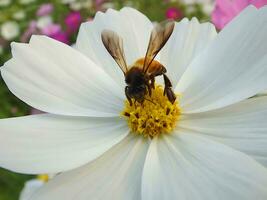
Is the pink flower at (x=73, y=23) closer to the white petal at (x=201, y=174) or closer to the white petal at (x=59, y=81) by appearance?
the white petal at (x=59, y=81)

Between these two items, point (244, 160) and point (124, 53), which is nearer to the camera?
point (244, 160)

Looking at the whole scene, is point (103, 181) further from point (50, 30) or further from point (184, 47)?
point (50, 30)

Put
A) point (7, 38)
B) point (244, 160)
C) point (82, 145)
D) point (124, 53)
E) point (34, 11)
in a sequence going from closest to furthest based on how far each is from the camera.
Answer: point (244, 160)
point (82, 145)
point (124, 53)
point (7, 38)
point (34, 11)

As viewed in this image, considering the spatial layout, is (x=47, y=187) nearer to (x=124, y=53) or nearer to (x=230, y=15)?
(x=124, y=53)

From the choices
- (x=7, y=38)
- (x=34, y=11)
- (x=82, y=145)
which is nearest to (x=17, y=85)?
(x=82, y=145)

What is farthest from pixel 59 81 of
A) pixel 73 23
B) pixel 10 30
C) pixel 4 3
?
pixel 4 3

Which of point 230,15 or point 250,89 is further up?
point 230,15

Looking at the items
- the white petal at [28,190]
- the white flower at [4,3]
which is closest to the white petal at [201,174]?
the white petal at [28,190]
